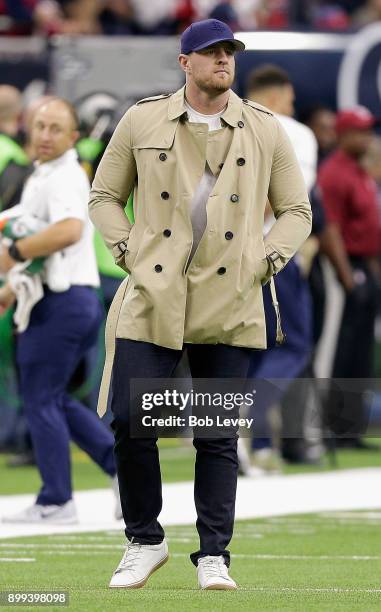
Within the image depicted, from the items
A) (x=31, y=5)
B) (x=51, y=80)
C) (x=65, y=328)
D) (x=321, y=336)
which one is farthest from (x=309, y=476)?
(x=31, y=5)

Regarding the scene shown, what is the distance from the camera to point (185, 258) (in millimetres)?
6555

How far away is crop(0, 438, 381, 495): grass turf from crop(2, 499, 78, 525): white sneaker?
1.78 metres

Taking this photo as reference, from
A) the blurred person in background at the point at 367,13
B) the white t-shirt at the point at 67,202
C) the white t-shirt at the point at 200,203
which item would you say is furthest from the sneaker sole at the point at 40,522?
the blurred person in background at the point at 367,13

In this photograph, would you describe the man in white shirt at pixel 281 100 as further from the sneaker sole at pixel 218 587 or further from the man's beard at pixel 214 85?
the sneaker sole at pixel 218 587

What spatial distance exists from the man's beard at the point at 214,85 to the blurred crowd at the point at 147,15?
11717mm

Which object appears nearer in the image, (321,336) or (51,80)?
(321,336)

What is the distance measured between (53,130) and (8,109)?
412 centimetres

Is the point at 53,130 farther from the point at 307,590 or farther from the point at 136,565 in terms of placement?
the point at 307,590

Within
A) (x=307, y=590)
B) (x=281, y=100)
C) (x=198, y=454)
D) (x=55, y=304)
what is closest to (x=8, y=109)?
(x=281, y=100)

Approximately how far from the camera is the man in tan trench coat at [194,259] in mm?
6570

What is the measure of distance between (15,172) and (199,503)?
5.98 m

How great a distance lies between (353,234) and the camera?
14391mm

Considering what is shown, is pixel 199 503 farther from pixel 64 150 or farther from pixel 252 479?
pixel 252 479

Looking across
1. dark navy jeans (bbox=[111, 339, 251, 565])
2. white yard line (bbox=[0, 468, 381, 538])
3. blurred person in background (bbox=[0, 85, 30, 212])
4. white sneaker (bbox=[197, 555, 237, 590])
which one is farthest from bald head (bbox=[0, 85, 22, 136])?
white sneaker (bbox=[197, 555, 237, 590])
